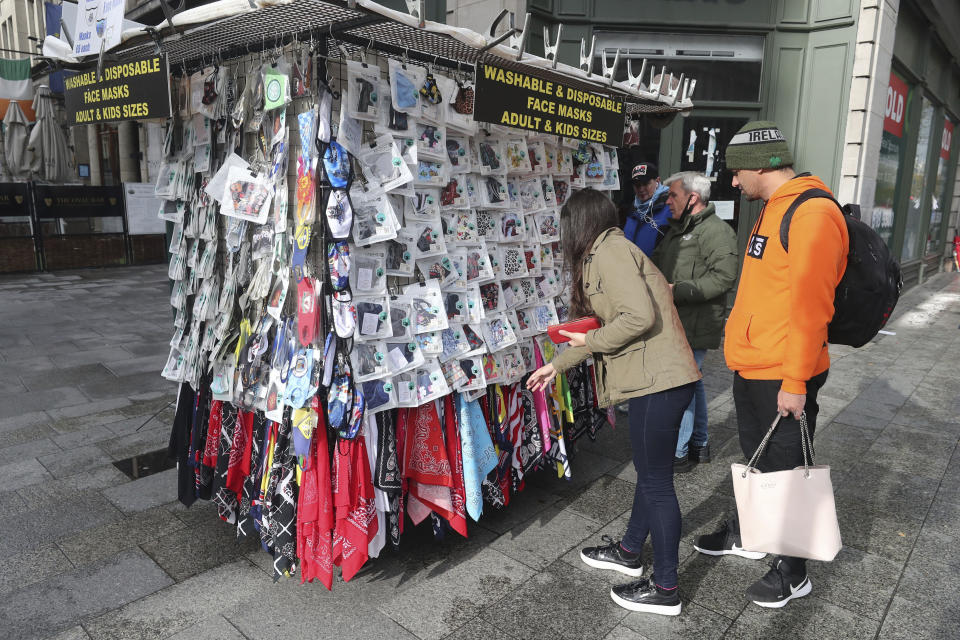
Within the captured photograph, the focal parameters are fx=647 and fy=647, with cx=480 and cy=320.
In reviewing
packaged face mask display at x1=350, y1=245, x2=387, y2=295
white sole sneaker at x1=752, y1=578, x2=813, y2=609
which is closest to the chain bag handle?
white sole sneaker at x1=752, y1=578, x2=813, y2=609

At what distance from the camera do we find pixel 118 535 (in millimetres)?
3543

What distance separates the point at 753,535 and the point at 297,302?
2144mm

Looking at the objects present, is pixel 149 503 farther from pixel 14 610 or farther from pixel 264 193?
pixel 264 193

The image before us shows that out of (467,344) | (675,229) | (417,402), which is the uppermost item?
(675,229)

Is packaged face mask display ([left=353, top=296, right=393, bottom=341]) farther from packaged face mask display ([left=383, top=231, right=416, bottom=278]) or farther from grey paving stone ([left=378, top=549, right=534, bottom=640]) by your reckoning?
grey paving stone ([left=378, top=549, right=534, bottom=640])

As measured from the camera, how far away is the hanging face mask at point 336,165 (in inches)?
104

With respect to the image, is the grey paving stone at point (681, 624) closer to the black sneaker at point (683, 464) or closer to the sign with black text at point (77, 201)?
the black sneaker at point (683, 464)

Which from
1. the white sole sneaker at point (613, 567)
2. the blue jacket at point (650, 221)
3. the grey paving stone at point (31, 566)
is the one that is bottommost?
the grey paving stone at point (31, 566)

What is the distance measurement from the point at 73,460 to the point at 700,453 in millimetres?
4401

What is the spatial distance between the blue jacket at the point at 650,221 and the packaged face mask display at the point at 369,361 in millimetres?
2410

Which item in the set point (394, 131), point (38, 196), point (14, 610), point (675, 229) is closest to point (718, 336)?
point (675, 229)

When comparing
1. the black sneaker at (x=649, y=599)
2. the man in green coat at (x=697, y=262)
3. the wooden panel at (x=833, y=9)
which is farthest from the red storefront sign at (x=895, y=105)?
the black sneaker at (x=649, y=599)

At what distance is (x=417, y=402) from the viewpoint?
3.04 m

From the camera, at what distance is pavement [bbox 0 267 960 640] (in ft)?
9.28
